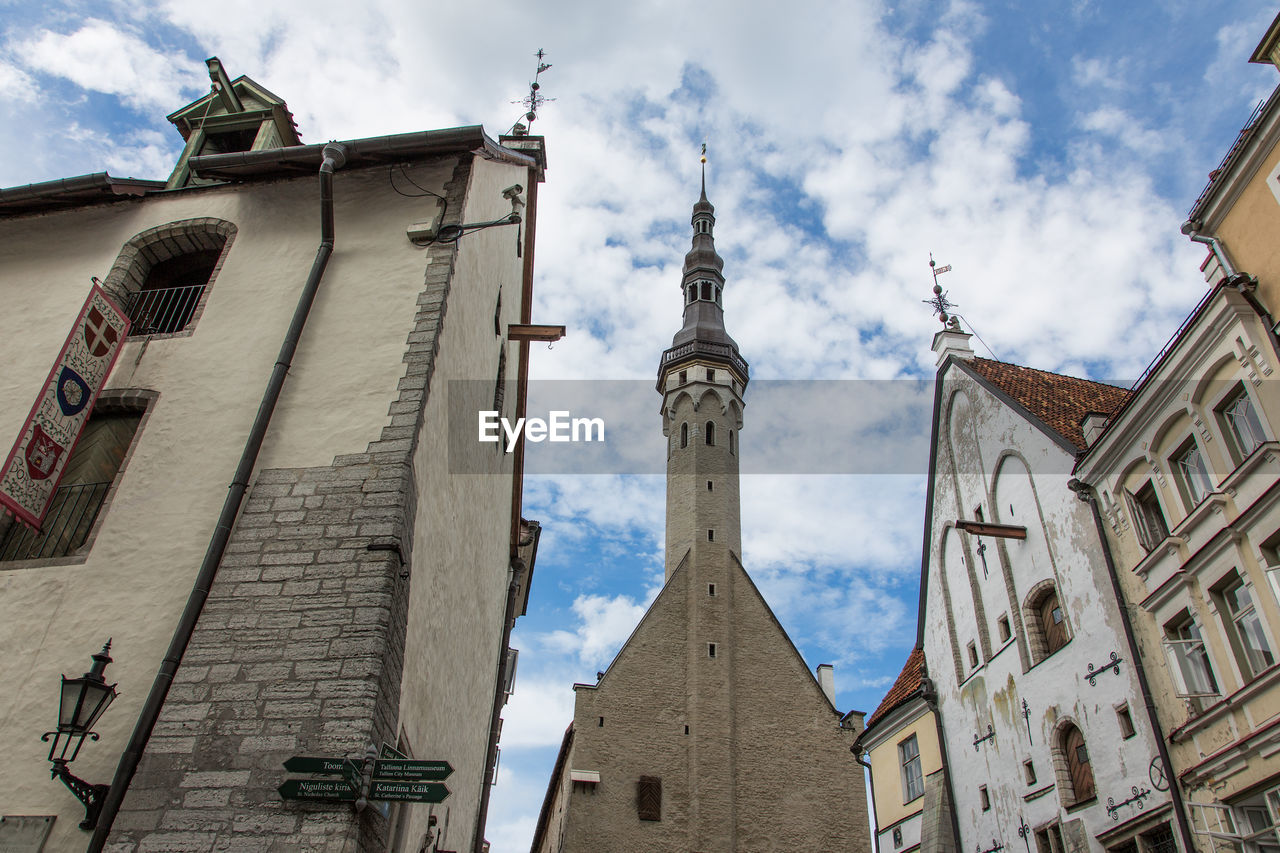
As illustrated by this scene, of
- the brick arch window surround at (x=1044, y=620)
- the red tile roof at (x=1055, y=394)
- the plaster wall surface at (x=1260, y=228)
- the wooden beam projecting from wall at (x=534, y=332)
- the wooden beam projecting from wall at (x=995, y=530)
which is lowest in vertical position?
the brick arch window surround at (x=1044, y=620)

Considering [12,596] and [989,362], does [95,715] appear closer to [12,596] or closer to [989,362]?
[12,596]

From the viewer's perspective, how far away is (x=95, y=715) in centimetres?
639

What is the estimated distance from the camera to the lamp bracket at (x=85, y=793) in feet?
20.3

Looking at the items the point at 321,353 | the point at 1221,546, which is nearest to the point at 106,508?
the point at 321,353

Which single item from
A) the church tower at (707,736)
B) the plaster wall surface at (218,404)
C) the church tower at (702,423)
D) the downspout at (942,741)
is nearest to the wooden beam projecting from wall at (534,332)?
the plaster wall surface at (218,404)

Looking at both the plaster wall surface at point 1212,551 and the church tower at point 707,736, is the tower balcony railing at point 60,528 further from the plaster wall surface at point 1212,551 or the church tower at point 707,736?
the church tower at point 707,736

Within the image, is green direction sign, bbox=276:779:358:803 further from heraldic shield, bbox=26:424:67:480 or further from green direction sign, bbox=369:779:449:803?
heraldic shield, bbox=26:424:67:480

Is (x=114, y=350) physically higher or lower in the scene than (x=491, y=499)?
lower

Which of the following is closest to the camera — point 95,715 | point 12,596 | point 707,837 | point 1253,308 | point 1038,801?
point 95,715

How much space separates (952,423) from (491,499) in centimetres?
937

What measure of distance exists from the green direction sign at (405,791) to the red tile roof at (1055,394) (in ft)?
34.6

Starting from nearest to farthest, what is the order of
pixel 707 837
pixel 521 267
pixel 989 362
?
1. pixel 521 267
2. pixel 989 362
3. pixel 707 837

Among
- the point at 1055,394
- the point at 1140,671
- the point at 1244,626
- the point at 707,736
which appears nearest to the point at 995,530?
the point at 1055,394

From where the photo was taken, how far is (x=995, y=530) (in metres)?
14.3
